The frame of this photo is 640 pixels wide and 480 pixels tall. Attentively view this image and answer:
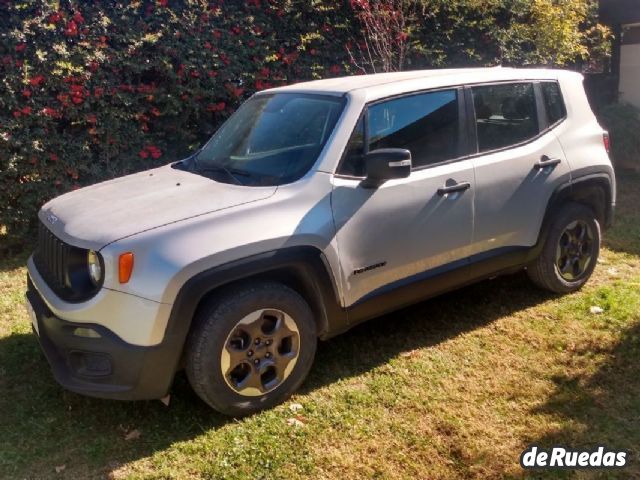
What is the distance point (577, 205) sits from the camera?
16.0 ft

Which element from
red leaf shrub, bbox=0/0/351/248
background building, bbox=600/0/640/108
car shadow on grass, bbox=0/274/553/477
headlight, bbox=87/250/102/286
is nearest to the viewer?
headlight, bbox=87/250/102/286

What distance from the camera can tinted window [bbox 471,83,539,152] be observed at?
14.3 ft

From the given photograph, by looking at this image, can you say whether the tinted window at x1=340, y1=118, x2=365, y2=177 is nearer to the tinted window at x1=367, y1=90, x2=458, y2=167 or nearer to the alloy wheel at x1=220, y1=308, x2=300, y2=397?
the tinted window at x1=367, y1=90, x2=458, y2=167

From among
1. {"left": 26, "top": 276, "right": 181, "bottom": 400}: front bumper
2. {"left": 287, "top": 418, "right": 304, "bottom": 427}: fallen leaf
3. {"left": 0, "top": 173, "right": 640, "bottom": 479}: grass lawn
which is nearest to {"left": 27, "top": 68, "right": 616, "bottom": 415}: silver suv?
{"left": 26, "top": 276, "right": 181, "bottom": 400}: front bumper

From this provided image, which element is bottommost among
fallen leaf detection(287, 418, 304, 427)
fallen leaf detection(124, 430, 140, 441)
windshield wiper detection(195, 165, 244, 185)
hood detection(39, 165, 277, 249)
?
fallen leaf detection(287, 418, 304, 427)

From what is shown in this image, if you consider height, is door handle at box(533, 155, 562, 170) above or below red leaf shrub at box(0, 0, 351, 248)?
below

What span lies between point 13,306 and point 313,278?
10.2ft

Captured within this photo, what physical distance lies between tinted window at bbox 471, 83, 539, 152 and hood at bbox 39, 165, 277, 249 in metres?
1.74

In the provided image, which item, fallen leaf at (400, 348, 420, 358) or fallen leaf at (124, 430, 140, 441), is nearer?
fallen leaf at (124, 430, 140, 441)

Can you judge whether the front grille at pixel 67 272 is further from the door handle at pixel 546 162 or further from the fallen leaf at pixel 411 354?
the door handle at pixel 546 162

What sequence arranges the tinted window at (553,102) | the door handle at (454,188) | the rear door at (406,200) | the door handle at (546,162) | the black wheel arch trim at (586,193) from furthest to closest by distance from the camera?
the tinted window at (553,102), the black wheel arch trim at (586,193), the door handle at (546,162), the door handle at (454,188), the rear door at (406,200)

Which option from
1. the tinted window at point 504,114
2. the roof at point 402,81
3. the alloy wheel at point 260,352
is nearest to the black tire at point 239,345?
the alloy wheel at point 260,352

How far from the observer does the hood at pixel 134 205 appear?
320cm

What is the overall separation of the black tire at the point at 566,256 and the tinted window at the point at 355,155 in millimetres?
A: 1851
